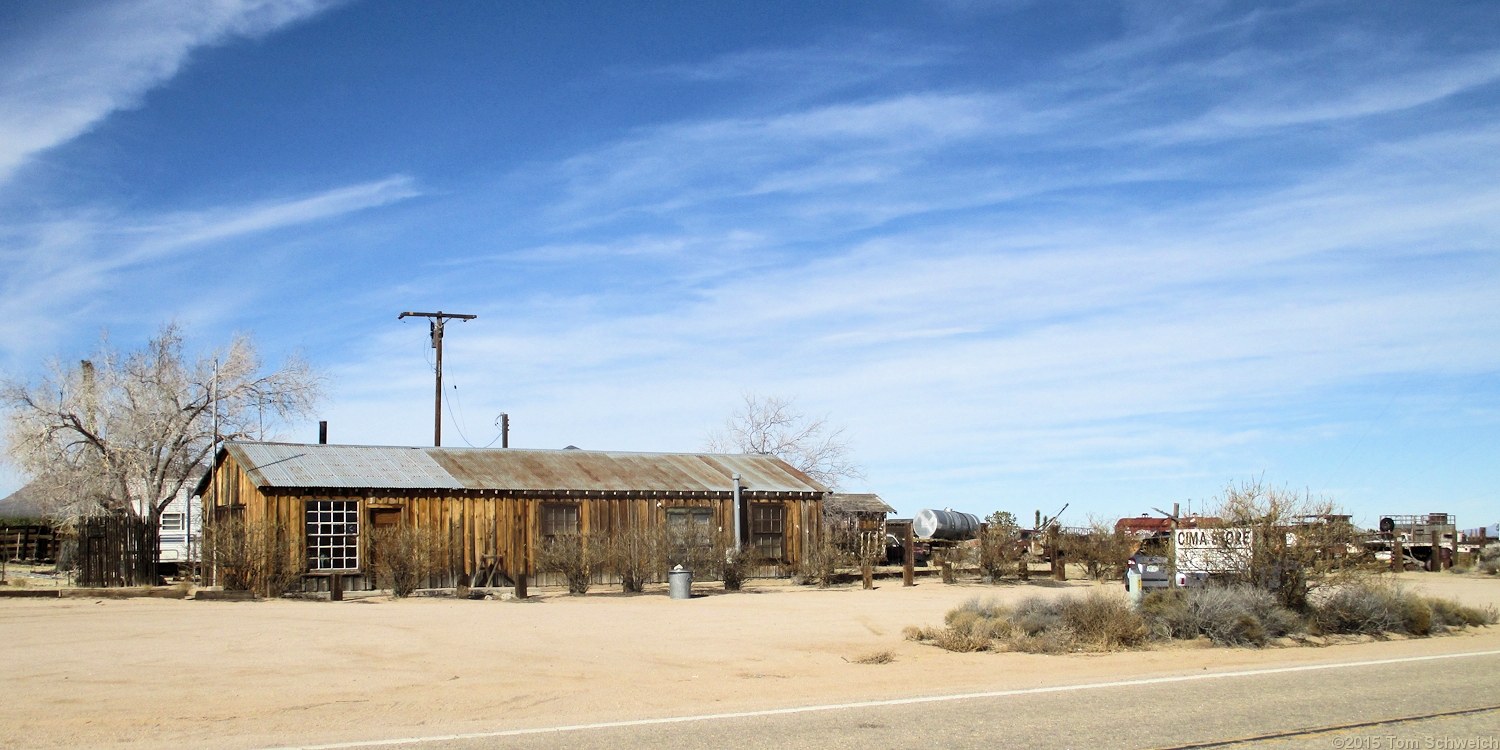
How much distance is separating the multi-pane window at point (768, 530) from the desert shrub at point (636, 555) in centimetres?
511

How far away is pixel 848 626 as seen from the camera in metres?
18.4

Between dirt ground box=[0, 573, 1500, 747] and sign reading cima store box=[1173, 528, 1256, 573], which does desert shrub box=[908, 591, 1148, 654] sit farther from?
sign reading cima store box=[1173, 528, 1256, 573]

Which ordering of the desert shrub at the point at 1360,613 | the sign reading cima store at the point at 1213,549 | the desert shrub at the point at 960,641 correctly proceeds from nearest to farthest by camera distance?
the desert shrub at the point at 960,641, the desert shrub at the point at 1360,613, the sign reading cima store at the point at 1213,549

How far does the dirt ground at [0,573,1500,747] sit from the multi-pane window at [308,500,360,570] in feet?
15.6

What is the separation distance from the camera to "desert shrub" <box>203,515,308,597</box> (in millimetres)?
24109

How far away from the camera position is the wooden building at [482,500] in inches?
1034

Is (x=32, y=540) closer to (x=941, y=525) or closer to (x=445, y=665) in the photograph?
(x=941, y=525)

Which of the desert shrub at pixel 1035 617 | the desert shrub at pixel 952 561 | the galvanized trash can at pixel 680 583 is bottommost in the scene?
the desert shrub at pixel 952 561

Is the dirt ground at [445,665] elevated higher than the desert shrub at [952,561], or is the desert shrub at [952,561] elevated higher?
the dirt ground at [445,665]

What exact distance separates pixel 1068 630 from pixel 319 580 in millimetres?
17076

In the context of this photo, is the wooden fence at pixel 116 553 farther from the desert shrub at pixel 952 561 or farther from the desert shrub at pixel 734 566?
the desert shrub at pixel 952 561

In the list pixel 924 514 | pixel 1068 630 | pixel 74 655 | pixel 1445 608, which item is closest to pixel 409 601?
pixel 74 655

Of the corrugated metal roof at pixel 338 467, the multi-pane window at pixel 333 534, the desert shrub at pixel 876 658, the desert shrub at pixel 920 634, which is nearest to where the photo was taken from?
the desert shrub at pixel 876 658

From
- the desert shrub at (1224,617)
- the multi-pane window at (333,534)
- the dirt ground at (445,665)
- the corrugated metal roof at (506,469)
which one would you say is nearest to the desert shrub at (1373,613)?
the dirt ground at (445,665)
